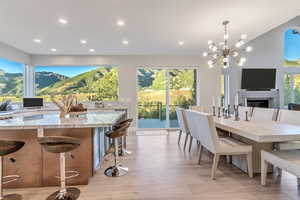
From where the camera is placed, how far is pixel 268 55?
7070mm

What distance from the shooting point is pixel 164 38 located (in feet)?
15.9

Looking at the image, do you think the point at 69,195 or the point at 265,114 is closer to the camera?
the point at 69,195

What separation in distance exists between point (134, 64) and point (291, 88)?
6.30m

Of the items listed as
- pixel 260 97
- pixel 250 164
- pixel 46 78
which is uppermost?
pixel 46 78

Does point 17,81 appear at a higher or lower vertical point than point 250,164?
higher

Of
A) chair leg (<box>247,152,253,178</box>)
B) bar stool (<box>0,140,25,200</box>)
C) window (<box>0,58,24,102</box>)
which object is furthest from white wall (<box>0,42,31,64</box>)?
chair leg (<box>247,152,253,178</box>)

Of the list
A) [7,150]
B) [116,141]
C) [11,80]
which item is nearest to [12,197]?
[7,150]

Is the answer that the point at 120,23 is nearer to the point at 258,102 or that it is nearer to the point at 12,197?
the point at 12,197

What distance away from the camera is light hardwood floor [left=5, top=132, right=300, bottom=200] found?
2.23 m

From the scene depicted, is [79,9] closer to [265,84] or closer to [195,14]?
[195,14]

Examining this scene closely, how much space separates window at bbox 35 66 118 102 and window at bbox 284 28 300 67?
6799 mm

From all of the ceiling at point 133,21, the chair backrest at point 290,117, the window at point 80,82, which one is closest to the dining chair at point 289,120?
the chair backrest at point 290,117

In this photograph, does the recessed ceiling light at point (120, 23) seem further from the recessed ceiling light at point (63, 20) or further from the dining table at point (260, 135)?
the dining table at point (260, 135)

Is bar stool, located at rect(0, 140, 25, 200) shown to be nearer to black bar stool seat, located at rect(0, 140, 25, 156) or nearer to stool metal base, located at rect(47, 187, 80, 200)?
black bar stool seat, located at rect(0, 140, 25, 156)
